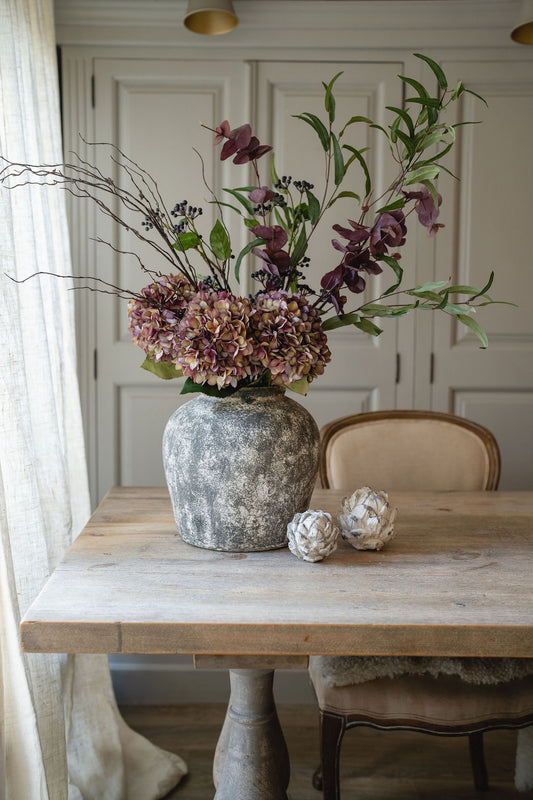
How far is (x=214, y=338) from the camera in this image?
1.07 meters

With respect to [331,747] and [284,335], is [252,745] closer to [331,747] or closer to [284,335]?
[331,747]

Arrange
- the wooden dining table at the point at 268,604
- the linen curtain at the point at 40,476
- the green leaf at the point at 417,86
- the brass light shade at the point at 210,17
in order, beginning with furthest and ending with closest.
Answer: the brass light shade at the point at 210,17 → the linen curtain at the point at 40,476 → the green leaf at the point at 417,86 → the wooden dining table at the point at 268,604

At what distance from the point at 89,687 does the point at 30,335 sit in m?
0.88

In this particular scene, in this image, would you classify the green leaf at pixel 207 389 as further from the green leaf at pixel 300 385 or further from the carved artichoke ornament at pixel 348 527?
the carved artichoke ornament at pixel 348 527

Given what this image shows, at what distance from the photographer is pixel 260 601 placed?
99 cm

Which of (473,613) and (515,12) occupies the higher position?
(515,12)

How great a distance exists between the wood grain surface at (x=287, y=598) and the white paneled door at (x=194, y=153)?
3.84 ft

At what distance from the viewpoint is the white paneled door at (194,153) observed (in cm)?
241

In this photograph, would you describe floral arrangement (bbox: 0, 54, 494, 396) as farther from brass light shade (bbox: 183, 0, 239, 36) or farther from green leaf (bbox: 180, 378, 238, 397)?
brass light shade (bbox: 183, 0, 239, 36)

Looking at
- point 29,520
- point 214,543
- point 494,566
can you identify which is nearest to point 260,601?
point 214,543

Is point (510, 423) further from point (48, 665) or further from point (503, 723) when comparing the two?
point (48, 665)

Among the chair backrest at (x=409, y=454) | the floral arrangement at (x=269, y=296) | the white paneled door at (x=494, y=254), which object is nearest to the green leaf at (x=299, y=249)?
the floral arrangement at (x=269, y=296)

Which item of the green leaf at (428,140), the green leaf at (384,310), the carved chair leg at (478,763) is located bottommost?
the carved chair leg at (478,763)

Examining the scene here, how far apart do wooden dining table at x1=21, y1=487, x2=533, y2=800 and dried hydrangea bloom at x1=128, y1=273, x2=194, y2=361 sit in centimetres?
35
